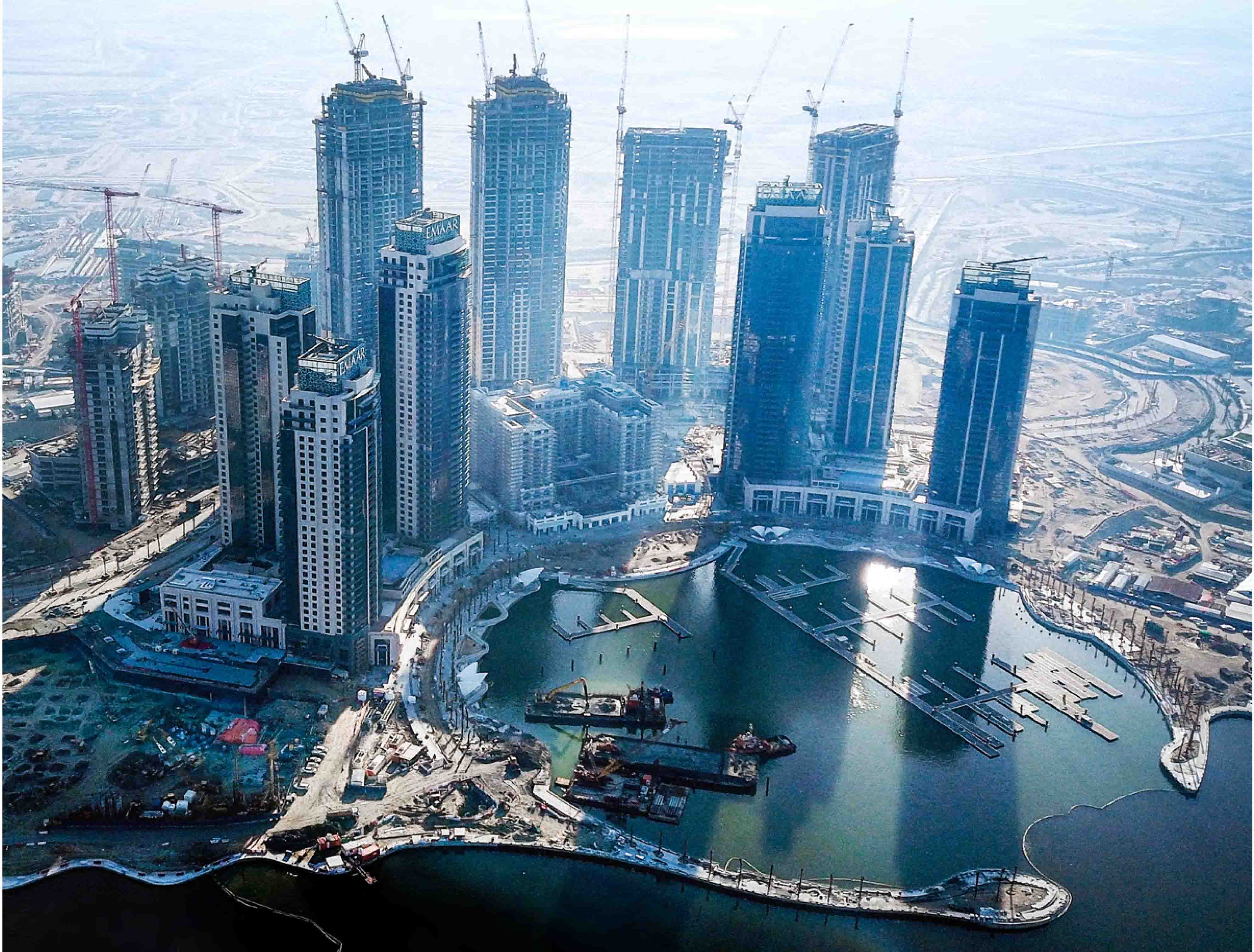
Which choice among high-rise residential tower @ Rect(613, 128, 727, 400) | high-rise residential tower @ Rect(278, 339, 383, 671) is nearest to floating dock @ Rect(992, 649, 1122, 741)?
high-rise residential tower @ Rect(278, 339, 383, 671)

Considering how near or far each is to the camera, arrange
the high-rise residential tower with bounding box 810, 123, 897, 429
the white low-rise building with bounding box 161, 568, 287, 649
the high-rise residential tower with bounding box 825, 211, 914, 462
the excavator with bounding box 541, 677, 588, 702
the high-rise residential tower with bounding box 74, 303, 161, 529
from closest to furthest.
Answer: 1. the excavator with bounding box 541, 677, 588, 702
2. the white low-rise building with bounding box 161, 568, 287, 649
3. the high-rise residential tower with bounding box 74, 303, 161, 529
4. the high-rise residential tower with bounding box 825, 211, 914, 462
5. the high-rise residential tower with bounding box 810, 123, 897, 429

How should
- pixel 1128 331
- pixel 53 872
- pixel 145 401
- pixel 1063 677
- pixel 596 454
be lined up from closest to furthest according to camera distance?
pixel 53 872 → pixel 1063 677 → pixel 145 401 → pixel 596 454 → pixel 1128 331

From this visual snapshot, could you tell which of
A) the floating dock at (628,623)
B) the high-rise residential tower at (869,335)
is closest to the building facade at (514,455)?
the floating dock at (628,623)

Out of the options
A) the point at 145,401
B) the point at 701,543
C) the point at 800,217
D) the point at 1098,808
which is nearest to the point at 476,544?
the point at 701,543

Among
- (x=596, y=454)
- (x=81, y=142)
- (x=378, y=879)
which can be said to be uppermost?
(x=81, y=142)

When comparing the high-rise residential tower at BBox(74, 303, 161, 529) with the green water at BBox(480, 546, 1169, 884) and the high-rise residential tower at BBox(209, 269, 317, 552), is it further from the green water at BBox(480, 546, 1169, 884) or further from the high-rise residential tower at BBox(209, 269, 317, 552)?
the green water at BBox(480, 546, 1169, 884)

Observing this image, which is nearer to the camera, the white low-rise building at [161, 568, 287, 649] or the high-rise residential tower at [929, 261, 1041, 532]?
the white low-rise building at [161, 568, 287, 649]

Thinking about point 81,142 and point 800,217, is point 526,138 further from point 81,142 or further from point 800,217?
point 81,142
